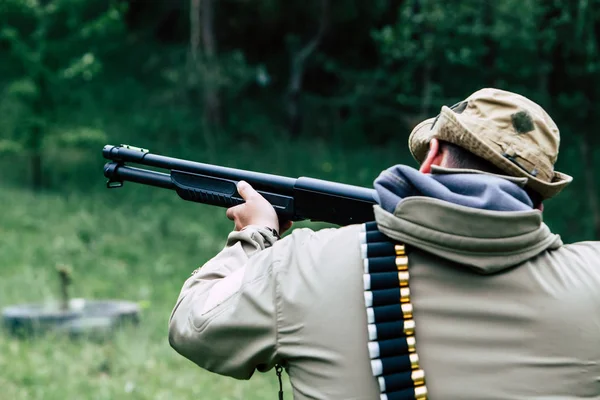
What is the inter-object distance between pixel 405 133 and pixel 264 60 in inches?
151

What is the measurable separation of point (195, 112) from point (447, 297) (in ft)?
62.9

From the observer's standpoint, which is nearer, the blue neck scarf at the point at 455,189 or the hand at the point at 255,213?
the blue neck scarf at the point at 455,189

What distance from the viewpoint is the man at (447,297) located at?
1995 mm

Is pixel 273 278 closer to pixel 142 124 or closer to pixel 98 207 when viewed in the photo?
pixel 98 207

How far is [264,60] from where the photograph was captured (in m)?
20.8

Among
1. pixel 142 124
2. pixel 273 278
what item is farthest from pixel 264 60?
pixel 273 278

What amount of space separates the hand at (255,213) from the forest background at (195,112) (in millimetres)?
3633

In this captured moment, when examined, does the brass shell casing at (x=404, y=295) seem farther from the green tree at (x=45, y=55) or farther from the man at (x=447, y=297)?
the green tree at (x=45, y=55)

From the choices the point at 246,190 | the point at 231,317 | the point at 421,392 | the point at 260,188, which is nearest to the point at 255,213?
the point at 246,190

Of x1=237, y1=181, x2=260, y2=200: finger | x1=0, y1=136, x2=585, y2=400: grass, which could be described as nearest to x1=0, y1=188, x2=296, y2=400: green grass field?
x1=0, y1=136, x2=585, y2=400: grass

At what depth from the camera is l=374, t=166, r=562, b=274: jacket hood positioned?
195 centimetres

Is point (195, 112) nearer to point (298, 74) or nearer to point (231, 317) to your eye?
point (298, 74)

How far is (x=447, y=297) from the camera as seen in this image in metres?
2.04

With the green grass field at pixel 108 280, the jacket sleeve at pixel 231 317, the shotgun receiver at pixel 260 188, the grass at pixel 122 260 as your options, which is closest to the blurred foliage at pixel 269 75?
the grass at pixel 122 260
